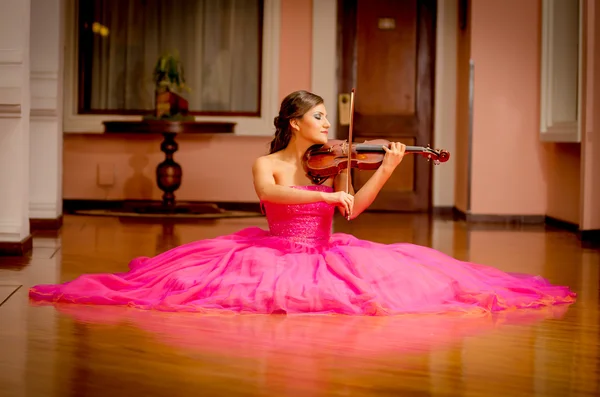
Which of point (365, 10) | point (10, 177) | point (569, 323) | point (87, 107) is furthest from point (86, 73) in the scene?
point (569, 323)

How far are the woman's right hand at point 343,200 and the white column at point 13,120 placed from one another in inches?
82.4

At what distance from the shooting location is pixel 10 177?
16.5 feet

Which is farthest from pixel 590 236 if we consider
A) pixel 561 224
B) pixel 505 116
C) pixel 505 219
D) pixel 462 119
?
pixel 462 119

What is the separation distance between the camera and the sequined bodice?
12.9 feet

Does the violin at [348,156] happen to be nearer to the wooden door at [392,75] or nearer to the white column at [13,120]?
the white column at [13,120]

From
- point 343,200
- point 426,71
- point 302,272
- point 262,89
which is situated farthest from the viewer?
point 426,71

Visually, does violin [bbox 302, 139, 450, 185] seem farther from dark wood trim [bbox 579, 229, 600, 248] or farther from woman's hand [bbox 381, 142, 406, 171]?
dark wood trim [bbox 579, 229, 600, 248]

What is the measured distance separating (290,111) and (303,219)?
444 millimetres

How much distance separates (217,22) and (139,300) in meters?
5.84

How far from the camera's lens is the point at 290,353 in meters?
2.78

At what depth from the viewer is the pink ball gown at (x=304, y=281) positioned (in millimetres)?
3490

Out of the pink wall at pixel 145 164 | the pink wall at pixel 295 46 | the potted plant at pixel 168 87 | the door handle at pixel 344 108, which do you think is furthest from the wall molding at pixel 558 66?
the potted plant at pixel 168 87

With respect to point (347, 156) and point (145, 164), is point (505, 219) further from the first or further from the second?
point (347, 156)

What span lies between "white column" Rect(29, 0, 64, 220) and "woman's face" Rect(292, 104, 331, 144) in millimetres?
3260
